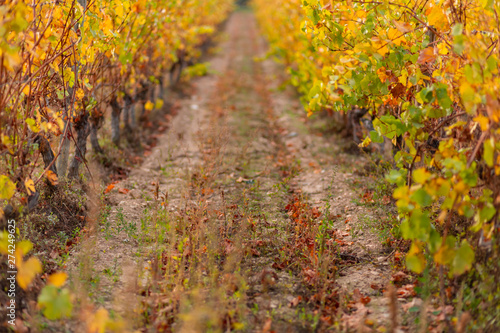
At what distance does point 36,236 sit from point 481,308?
3.58 meters

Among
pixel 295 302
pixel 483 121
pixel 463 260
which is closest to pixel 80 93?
pixel 295 302

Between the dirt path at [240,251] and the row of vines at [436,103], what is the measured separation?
0.70 meters

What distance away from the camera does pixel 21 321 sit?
2.69 meters

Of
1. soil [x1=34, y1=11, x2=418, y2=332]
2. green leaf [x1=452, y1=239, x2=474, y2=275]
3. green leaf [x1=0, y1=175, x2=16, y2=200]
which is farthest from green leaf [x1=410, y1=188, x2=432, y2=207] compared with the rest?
green leaf [x1=0, y1=175, x2=16, y2=200]

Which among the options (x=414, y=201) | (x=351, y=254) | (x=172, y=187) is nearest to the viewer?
(x=414, y=201)

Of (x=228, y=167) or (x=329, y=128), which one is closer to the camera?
(x=228, y=167)

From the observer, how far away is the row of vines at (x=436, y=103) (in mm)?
2520

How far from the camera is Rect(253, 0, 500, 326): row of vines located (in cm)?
252

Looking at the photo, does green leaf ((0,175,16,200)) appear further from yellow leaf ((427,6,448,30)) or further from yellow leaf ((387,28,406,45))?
yellow leaf ((427,6,448,30))

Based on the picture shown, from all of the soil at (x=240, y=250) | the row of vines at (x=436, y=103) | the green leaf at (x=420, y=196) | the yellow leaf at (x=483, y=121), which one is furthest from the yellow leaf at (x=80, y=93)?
the yellow leaf at (x=483, y=121)

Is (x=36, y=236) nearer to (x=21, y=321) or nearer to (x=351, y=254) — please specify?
(x=21, y=321)

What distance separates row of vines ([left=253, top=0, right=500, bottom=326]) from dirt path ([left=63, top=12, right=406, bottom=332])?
27.6 inches

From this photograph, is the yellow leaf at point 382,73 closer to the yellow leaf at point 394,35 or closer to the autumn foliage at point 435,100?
the autumn foliage at point 435,100

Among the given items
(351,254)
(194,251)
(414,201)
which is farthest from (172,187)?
(414,201)
